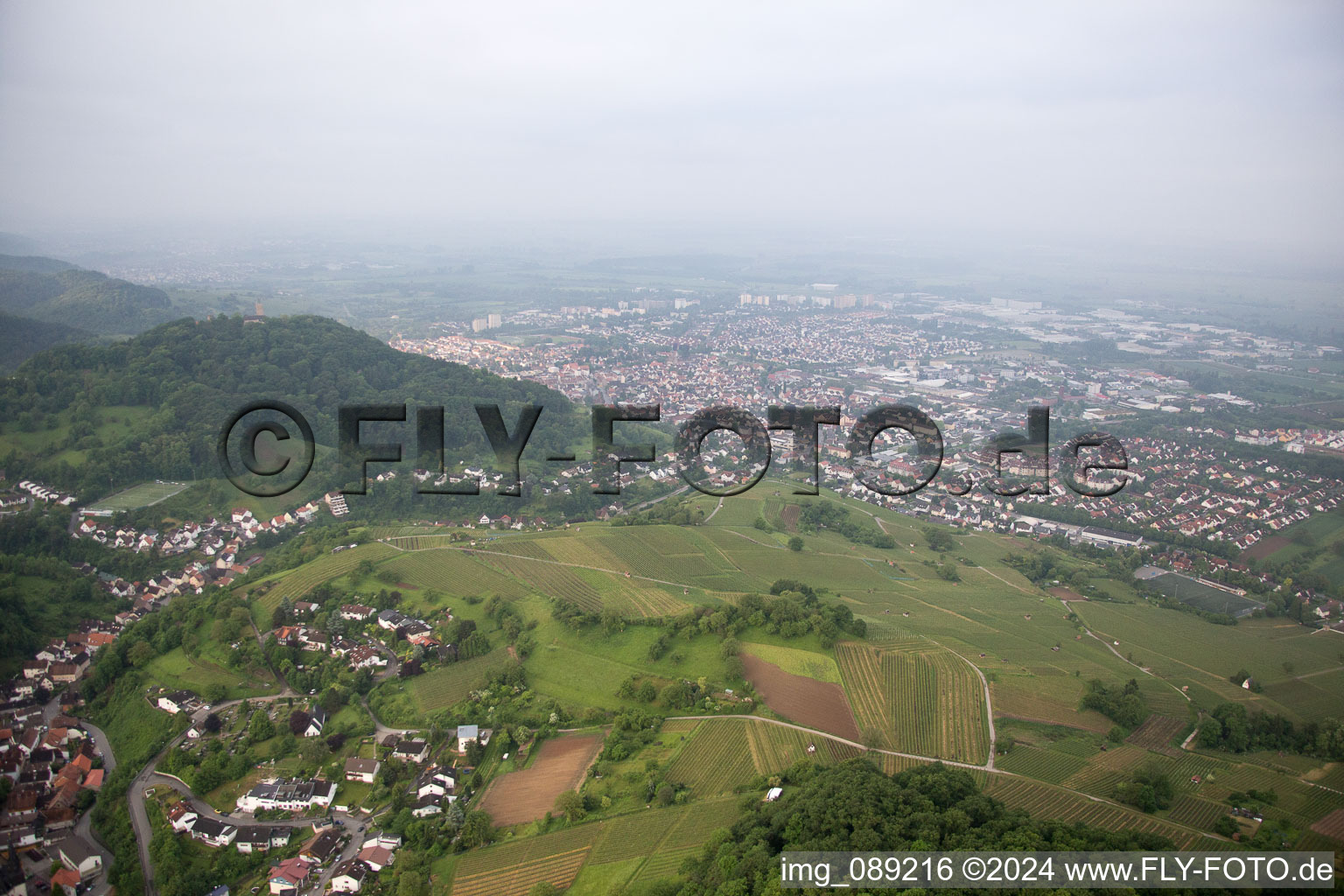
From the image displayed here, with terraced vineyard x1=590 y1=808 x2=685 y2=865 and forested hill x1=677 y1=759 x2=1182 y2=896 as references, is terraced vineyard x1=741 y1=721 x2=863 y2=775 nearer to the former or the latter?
terraced vineyard x1=590 y1=808 x2=685 y2=865

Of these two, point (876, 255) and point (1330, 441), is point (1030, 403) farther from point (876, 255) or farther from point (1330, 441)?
point (876, 255)

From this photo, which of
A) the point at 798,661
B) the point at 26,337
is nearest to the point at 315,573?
the point at 798,661

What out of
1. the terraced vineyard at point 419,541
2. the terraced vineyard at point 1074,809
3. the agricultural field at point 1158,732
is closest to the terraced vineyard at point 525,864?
the terraced vineyard at point 1074,809

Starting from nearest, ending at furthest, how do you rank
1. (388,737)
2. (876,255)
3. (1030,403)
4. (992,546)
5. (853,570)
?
(388,737), (853,570), (992,546), (1030,403), (876,255)

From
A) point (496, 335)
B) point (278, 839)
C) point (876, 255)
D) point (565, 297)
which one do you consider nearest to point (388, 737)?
point (278, 839)

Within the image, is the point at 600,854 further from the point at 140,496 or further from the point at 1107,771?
the point at 140,496

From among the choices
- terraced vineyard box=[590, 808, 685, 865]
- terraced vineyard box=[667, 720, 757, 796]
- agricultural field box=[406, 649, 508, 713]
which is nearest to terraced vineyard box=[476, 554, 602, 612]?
agricultural field box=[406, 649, 508, 713]
